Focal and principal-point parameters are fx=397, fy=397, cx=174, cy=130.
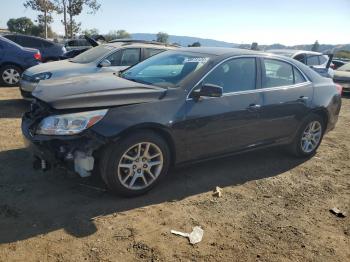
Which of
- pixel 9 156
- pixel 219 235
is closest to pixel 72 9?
pixel 9 156

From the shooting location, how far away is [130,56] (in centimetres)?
945

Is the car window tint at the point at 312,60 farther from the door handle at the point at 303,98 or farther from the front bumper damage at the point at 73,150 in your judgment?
the front bumper damage at the point at 73,150

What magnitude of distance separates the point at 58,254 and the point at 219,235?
4.81ft

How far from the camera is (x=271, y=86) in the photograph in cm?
548

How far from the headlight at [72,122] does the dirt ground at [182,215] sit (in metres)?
0.50

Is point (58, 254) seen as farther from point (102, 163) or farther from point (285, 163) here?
point (285, 163)

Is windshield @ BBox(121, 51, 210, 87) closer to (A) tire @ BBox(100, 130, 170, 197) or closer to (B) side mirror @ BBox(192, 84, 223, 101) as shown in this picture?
(B) side mirror @ BBox(192, 84, 223, 101)

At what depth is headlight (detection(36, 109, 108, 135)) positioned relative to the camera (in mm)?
3965

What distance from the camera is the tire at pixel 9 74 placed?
11047mm

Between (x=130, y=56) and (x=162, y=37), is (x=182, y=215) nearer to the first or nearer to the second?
(x=130, y=56)

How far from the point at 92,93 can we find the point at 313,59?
34.5 feet

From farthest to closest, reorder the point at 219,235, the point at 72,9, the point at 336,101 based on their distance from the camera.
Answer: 1. the point at 72,9
2. the point at 336,101
3. the point at 219,235

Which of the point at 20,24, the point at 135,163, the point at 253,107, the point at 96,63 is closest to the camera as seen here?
the point at 135,163

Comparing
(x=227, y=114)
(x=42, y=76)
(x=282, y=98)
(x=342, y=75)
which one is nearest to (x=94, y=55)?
(x=42, y=76)
